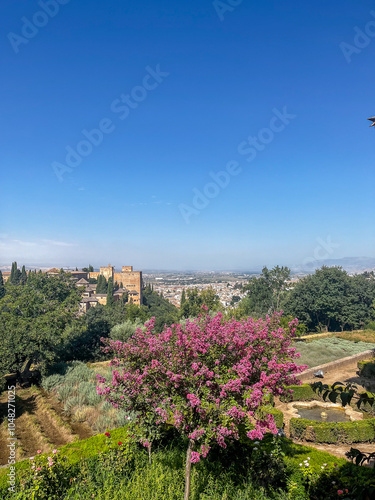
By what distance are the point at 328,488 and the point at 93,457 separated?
483cm

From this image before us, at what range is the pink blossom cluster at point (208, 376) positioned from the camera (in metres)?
4.30

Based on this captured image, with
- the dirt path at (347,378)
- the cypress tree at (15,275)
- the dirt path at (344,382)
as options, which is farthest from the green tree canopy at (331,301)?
the cypress tree at (15,275)

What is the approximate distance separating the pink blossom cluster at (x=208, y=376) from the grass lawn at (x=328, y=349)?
1672 cm

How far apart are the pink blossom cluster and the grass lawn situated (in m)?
16.7

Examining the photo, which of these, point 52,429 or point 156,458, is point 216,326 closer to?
point 156,458

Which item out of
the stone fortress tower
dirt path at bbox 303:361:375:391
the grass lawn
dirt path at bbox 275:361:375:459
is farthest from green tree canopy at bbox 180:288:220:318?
the stone fortress tower

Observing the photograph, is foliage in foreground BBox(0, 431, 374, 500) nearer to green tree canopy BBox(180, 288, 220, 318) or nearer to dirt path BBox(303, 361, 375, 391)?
dirt path BBox(303, 361, 375, 391)

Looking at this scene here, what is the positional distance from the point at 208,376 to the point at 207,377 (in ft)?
0.35

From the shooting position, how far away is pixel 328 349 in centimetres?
2262

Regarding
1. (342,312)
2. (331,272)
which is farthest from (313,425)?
(331,272)

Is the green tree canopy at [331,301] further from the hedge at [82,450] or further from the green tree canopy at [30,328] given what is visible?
the hedge at [82,450]

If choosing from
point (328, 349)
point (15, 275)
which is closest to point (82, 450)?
point (328, 349)

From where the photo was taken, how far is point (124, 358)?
17.6ft

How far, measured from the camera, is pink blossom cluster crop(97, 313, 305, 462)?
430 cm
